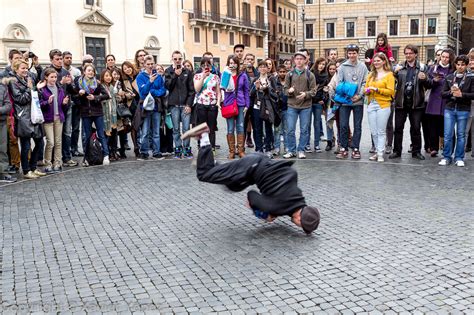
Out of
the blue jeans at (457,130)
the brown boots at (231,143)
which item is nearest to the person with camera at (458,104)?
the blue jeans at (457,130)

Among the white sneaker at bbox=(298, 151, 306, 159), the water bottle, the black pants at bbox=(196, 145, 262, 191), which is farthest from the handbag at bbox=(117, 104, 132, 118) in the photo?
the water bottle

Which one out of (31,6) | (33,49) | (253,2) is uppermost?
(253,2)

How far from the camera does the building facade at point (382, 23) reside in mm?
69938

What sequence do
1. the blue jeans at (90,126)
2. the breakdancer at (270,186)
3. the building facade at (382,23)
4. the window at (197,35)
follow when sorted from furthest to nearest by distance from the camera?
the building facade at (382,23)
the window at (197,35)
the blue jeans at (90,126)
the breakdancer at (270,186)

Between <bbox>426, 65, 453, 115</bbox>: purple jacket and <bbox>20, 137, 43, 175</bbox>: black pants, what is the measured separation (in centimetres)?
794

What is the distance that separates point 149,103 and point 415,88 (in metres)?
5.68

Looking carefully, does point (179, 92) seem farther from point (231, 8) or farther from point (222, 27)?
point (231, 8)

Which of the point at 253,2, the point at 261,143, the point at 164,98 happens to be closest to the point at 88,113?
the point at 164,98

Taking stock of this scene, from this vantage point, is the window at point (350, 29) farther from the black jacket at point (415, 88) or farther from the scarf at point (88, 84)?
the scarf at point (88, 84)

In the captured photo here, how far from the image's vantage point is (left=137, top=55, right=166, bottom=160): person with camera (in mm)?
11836

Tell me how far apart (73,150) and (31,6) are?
2270cm

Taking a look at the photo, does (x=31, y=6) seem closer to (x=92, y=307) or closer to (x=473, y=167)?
(x=473, y=167)

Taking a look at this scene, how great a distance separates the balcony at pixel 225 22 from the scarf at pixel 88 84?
145 feet

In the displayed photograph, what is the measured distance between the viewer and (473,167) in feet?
33.7
